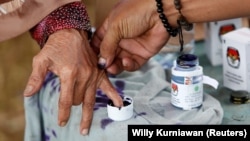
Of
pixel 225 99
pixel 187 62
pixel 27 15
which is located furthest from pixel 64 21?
pixel 225 99

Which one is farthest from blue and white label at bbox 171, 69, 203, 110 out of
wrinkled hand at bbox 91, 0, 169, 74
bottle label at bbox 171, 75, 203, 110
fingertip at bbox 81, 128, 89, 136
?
fingertip at bbox 81, 128, 89, 136

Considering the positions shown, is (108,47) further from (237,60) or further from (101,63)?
(237,60)

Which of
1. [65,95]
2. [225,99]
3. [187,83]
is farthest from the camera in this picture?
[225,99]

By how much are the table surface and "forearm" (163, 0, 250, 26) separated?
10.3 inches

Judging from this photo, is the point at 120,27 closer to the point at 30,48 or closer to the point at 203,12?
the point at 203,12

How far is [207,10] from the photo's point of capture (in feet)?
2.94

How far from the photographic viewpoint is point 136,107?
1005 mm

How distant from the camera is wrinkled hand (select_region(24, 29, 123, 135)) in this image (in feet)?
2.86

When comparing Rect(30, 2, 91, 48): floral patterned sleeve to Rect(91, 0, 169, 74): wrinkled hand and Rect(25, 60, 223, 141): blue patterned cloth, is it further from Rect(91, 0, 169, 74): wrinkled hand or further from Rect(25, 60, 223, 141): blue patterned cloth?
Rect(25, 60, 223, 141): blue patterned cloth

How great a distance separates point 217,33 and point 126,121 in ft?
1.60

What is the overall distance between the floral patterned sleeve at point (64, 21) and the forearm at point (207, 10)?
205mm

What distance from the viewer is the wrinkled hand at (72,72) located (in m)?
0.87

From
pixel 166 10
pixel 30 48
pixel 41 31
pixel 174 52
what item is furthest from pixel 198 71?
pixel 30 48

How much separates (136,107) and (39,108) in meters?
0.30
